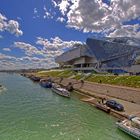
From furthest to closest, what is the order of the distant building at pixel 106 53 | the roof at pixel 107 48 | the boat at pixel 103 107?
the roof at pixel 107 48, the distant building at pixel 106 53, the boat at pixel 103 107

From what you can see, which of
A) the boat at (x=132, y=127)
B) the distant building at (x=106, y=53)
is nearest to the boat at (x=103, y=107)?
the boat at (x=132, y=127)

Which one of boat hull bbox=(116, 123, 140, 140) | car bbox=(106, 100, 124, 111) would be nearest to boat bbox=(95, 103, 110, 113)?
car bbox=(106, 100, 124, 111)

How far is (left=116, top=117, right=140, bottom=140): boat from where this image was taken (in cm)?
3344

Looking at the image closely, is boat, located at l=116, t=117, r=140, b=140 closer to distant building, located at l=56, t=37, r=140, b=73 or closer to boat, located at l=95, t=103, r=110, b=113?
boat, located at l=95, t=103, r=110, b=113

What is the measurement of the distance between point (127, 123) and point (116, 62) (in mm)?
113865

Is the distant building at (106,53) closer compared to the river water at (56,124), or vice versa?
the river water at (56,124)

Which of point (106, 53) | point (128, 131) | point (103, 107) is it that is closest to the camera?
point (128, 131)

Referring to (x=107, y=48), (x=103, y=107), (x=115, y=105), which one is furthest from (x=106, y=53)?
(x=115, y=105)

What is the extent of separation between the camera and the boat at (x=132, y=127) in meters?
33.4

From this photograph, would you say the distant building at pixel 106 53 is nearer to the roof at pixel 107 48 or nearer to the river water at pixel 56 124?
the roof at pixel 107 48

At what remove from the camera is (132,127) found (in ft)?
114

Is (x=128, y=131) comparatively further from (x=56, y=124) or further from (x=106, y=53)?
(x=106, y=53)

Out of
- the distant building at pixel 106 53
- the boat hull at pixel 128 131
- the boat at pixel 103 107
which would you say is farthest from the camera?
the distant building at pixel 106 53

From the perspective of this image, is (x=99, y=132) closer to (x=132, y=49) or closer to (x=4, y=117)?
(x=4, y=117)
